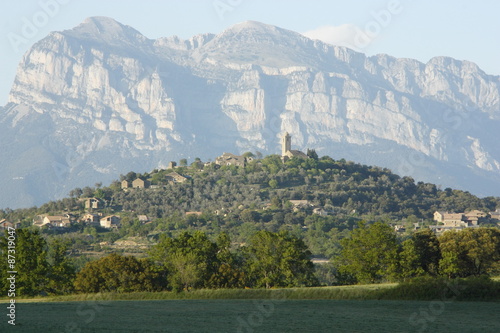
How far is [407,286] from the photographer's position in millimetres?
57562

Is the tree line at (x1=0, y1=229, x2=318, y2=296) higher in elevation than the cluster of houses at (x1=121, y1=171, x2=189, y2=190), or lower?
lower

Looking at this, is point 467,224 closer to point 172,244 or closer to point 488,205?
point 488,205

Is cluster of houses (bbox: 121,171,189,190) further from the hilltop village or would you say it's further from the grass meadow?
the grass meadow

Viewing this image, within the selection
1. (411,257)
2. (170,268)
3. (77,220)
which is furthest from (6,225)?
(411,257)

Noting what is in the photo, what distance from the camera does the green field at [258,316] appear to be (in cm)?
4022

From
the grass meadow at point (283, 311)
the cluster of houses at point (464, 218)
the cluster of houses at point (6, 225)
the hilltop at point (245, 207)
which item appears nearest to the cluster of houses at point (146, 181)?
the hilltop at point (245, 207)

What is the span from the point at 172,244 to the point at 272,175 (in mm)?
116952

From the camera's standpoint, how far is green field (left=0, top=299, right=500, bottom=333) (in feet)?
A: 132

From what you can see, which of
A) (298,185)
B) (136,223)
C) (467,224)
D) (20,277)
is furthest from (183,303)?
(298,185)

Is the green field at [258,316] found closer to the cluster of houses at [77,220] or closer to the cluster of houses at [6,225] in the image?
the cluster of houses at [6,225]

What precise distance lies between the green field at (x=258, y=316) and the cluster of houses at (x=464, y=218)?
107684 millimetres

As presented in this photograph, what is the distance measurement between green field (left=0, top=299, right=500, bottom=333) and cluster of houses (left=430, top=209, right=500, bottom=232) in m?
108

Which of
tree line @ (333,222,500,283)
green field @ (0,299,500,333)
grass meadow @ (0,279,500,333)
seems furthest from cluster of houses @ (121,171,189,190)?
green field @ (0,299,500,333)

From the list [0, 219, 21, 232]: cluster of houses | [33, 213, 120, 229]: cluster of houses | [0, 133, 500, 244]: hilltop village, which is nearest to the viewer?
[0, 219, 21, 232]: cluster of houses
